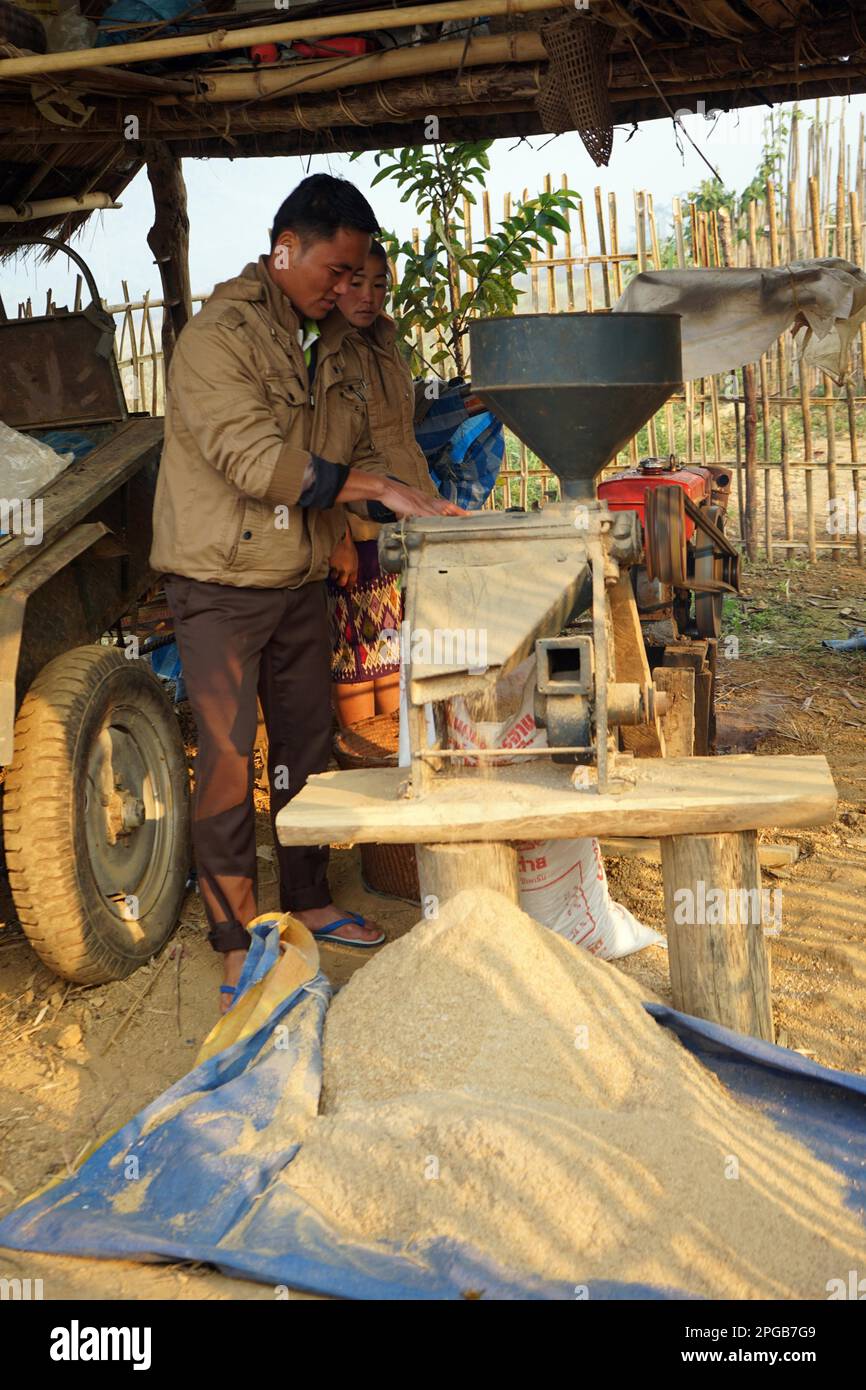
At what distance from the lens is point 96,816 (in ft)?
11.5

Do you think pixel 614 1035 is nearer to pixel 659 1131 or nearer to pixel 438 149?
pixel 659 1131

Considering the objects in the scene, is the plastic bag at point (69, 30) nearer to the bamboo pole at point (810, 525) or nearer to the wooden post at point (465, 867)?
the wooden post at point (465, 867)

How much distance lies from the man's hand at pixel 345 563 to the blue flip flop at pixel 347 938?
124 cm

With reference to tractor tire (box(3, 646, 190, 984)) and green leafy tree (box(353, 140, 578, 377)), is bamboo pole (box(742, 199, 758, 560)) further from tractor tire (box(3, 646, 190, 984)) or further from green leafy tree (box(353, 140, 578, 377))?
tractor tire (box(3, 646, 190, 984))

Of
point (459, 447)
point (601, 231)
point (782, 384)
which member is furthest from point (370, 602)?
point (601, 231)

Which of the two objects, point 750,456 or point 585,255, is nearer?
point 585,255

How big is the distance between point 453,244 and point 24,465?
12.8 feet

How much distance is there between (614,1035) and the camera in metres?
→ 2.54

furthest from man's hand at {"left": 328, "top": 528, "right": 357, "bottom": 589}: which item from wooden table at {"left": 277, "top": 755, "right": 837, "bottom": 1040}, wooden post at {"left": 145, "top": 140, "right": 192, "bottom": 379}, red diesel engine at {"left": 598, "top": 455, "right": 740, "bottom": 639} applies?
wooden table at {"left": 277, "top": 755, "right": 837, "bottom": 1040}

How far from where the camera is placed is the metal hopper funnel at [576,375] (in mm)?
2830

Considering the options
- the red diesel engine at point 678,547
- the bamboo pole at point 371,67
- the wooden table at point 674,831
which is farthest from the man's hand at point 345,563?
the wooden table at point 674,831

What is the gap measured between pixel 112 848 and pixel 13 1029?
0.56m

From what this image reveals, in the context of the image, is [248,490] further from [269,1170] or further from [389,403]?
[269,1170]
